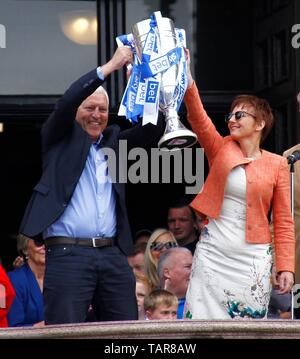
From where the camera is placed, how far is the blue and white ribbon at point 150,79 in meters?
6.72

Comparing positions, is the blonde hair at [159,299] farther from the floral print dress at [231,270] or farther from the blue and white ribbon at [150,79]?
the blue and white ribbon at [150,79]

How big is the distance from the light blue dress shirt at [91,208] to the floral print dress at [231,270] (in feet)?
1.62

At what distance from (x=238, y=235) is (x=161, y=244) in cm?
199

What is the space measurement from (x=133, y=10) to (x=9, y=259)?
2.18m

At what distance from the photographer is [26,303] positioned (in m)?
8.09

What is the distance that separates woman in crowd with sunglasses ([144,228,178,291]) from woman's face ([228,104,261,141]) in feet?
5.63

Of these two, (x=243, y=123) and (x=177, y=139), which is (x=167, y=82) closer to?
(x=177, y=139)

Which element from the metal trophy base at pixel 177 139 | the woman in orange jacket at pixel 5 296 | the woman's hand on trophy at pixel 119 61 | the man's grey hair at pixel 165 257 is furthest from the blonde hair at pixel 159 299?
the woman's hand on trophy at pixel 119 61

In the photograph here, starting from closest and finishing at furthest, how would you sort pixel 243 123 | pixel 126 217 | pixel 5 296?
pixel 126 217, pixel 243 123, pixel 5 296

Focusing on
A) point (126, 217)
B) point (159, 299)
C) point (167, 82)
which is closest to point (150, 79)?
point (167, 82)

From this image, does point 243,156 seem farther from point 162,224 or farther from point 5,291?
point 162,224

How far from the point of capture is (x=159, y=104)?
6.82 metres
